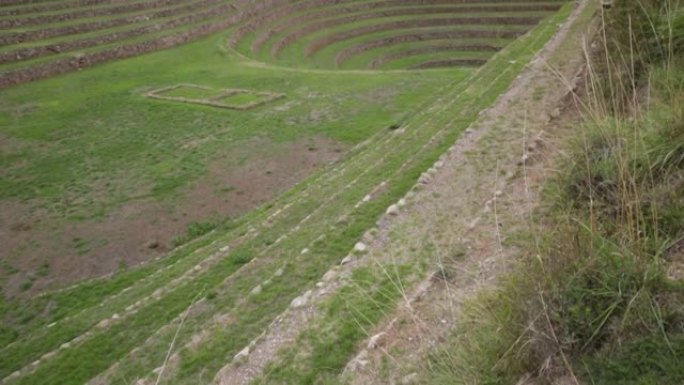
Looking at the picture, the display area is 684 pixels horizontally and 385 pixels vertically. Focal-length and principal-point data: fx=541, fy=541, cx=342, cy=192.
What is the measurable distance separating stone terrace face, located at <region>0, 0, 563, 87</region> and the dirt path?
61.8 ft

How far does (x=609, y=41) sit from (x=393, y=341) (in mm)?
6673

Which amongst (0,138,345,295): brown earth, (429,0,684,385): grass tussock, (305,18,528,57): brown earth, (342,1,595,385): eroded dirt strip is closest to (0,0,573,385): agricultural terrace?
(0,138,345,295): brown earth

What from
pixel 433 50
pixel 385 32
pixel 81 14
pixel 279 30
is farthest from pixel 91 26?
pixel 433 50

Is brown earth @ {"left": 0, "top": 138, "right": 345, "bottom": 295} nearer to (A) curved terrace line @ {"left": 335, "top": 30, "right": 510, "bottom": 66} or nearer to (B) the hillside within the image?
(B) the hillside

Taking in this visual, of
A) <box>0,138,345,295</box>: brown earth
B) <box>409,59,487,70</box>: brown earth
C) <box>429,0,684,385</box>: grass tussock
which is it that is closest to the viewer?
<box>429,0,684,385</box>: grass tussock

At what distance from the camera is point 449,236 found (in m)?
5.83

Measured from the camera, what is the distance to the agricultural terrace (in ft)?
21.6

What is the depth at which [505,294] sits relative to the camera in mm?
3211

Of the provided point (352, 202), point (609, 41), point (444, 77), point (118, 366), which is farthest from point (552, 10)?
point (118, 366)

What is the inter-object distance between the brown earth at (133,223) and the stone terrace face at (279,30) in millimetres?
12385

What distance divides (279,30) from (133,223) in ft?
67.4

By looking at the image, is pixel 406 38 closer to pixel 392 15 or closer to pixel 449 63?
pixel 392 15

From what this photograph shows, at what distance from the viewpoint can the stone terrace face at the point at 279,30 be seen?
23.6 m

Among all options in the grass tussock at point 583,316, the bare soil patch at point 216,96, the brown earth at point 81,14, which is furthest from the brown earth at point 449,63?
the grass tussock at point 583,316
